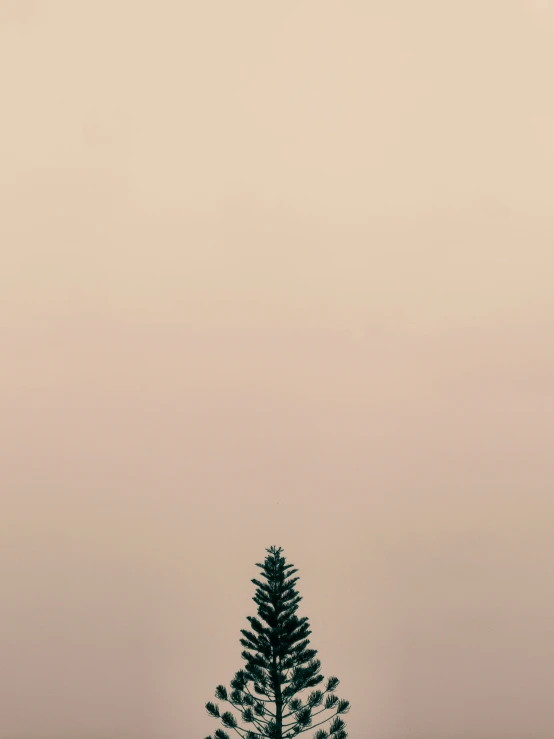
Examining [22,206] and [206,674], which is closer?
[206,674]

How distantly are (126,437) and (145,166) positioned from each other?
0.72 meters

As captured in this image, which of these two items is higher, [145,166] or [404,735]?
[145,166]

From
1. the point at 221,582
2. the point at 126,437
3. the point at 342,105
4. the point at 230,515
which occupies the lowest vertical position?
the point at 221,582

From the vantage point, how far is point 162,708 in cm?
189

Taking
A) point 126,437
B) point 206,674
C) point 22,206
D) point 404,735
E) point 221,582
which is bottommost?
point 404,735

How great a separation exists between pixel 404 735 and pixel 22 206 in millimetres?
1676

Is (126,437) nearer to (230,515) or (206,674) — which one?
(230,515)

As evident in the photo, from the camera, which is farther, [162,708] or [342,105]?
[342,105]

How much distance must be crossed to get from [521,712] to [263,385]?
40.7 inches

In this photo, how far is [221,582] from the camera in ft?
6.32

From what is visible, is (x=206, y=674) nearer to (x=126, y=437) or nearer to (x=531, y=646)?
(x=126, y=437)

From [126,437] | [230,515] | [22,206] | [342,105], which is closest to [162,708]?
[230,515]

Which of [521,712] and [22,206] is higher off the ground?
[22,206]

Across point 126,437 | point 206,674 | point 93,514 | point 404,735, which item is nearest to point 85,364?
point 126,437
